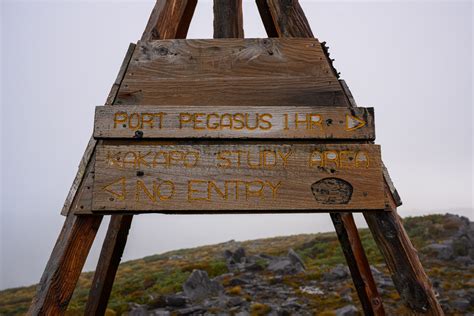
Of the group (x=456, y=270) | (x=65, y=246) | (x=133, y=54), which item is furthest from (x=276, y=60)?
(x=456, y=270)

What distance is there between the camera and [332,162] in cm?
282

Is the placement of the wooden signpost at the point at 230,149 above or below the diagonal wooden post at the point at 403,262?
above

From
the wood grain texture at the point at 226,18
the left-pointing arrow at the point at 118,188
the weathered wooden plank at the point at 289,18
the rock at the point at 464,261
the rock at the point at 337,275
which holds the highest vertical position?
the wood grain texture at the point at 226,18

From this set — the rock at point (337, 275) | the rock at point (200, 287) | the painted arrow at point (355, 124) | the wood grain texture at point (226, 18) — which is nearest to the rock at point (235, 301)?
the rock at point (200, 287)

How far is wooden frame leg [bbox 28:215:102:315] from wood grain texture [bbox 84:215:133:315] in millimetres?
1542

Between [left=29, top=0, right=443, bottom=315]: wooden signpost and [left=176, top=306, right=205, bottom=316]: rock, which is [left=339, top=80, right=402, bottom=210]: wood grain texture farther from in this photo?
[left=176, top=306, right=205, bottom=316]: rock

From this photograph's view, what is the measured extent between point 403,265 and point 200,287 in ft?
33.4

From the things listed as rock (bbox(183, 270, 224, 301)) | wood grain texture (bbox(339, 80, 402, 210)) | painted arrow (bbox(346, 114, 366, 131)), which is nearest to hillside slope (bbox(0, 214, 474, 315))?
rock (bbox(183, 270, 224, 301))

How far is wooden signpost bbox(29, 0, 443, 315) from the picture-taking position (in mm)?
2771

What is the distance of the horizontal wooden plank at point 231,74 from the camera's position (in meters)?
3.01

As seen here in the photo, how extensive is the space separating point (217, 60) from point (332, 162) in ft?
3.87

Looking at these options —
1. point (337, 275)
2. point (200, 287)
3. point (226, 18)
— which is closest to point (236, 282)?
point (200, 287)

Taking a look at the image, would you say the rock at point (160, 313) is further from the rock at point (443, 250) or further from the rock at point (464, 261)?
the rock at point (443, 250)

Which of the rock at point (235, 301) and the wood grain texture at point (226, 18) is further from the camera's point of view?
the rock at point (235, 301)
